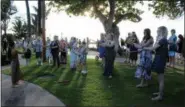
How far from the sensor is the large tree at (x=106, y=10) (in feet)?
120

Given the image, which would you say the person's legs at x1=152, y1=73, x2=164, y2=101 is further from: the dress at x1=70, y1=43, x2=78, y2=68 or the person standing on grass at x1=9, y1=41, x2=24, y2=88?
the dress at x1=70, y1=43, x2=78, y2=68

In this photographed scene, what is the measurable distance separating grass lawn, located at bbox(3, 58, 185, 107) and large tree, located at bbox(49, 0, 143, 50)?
18326 millimetres

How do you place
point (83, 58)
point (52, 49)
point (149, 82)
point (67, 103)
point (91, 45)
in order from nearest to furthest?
point (67, 103) < point (149, 82) < point (83, 58) < point (52, 49) < point (91, 45)

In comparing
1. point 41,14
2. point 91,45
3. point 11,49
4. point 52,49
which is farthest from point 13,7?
point 11,49

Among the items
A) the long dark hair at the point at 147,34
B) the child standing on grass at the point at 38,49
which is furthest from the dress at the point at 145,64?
the child standing on grass at the point at 38,49

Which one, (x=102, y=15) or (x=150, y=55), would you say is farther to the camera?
(x=102, y=15)

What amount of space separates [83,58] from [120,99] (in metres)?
7.66

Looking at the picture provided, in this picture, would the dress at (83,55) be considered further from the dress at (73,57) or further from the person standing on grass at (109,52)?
the person standing on grass at (109,52)

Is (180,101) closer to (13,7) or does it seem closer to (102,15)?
(102,15)

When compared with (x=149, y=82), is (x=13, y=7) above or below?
above

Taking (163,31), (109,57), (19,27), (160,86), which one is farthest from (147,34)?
(19,27)

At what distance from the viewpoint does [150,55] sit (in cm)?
1435

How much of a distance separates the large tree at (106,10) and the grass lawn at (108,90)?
18.3m

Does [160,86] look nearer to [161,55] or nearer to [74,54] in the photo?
[161,55]
